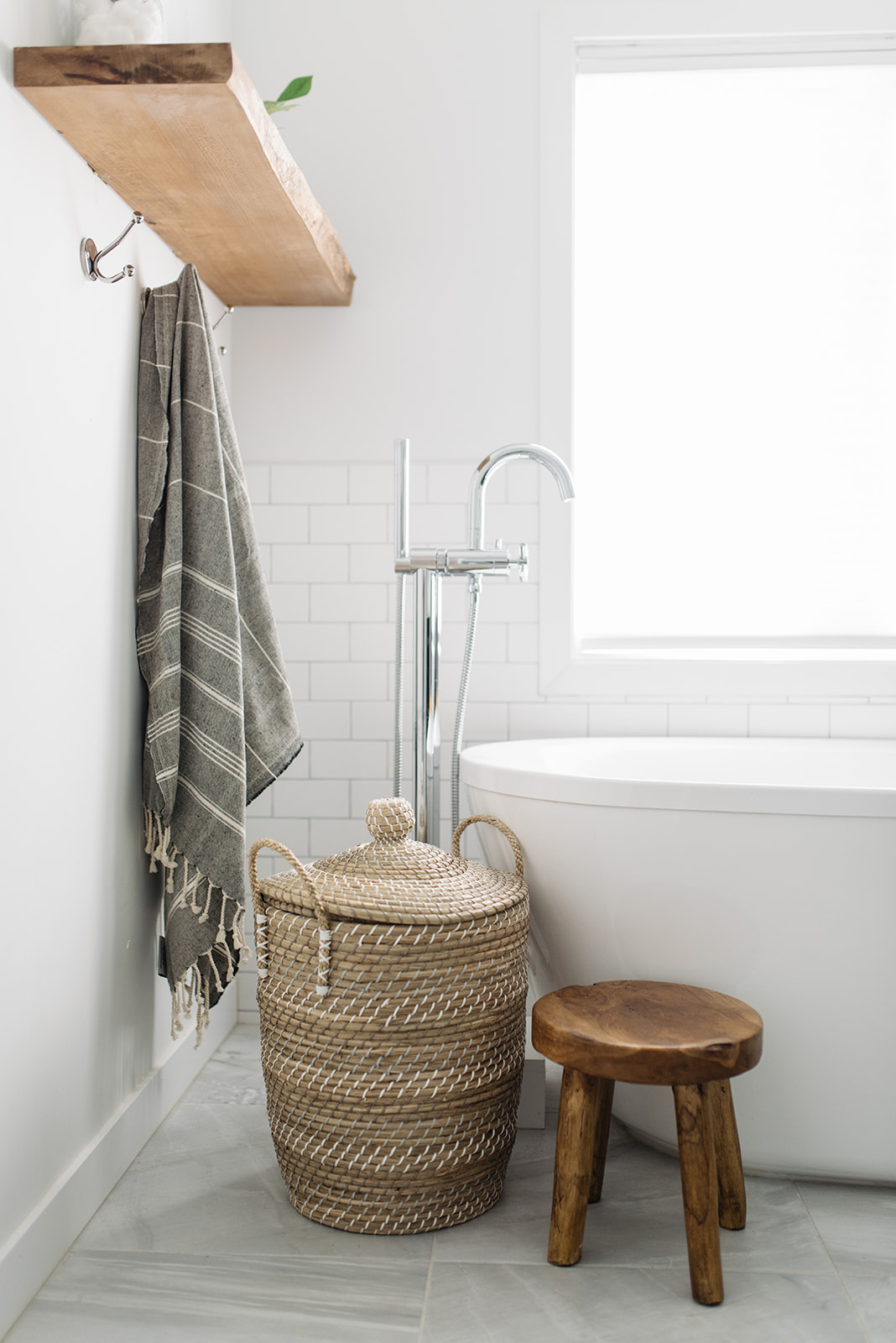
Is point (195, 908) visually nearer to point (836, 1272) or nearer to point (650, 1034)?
point (650, 1034)

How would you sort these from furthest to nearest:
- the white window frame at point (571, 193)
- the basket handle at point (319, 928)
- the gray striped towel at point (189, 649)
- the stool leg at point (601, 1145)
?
the white window frame at point (571, 193) → the gray striped towel at point (189, 649) → the stool leg at point (601, 1145) → the basket handle at point (319, 928)

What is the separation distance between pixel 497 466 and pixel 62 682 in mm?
882

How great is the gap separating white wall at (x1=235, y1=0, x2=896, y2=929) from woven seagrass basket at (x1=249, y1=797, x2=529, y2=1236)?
0.84 metres

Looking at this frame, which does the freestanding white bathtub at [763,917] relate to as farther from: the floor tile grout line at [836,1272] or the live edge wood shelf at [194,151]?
the live edge wood shelf at [194,151]

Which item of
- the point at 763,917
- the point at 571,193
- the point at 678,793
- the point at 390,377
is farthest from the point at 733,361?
the point at 763,917

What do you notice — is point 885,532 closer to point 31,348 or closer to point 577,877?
point 577,877

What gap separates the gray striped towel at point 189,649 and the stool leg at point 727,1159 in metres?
0.79

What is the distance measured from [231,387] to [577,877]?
4.79ft

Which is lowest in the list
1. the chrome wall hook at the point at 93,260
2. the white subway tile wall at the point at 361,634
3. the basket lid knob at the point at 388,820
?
the basket lid knob at the point at 388,820

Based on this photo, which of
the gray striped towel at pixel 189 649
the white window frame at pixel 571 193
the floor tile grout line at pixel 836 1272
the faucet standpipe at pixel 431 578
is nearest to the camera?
the floor tile grout line at pixel 836 1272

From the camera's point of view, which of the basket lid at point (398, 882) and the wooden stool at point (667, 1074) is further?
the basket lid at point (398, 882)

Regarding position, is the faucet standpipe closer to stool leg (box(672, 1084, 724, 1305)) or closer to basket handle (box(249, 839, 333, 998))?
basket handle (box(249, 839, 333, 998))

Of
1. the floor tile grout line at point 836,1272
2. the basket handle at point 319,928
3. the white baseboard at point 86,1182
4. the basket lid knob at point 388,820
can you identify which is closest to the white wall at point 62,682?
the white baseboard at point 86,1182

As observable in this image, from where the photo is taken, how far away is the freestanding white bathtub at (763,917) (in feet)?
4.91
